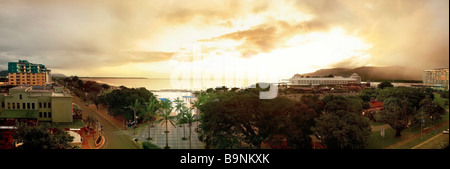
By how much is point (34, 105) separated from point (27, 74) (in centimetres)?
79

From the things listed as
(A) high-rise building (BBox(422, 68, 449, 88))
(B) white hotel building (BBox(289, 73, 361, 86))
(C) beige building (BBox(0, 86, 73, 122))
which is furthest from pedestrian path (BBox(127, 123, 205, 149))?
(A) high-rise building (BBox(422, 68, 449, 88))

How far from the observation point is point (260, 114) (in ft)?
17.6

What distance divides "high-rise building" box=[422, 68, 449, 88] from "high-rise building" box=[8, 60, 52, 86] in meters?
10.0

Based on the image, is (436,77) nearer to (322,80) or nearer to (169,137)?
(322,80)

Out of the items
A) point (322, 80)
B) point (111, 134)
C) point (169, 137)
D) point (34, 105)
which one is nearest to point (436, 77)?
point (322, 80)

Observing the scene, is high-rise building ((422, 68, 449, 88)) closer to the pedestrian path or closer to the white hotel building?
the white hotel building

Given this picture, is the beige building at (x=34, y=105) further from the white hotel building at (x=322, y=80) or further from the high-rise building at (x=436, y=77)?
the high-rise building at (x=436, y=77)

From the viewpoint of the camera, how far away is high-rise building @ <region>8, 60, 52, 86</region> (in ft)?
14.2

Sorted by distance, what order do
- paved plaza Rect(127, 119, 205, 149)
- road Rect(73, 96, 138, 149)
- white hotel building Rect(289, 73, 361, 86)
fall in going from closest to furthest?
road Rect(73, 96, 138, 149), paved plaza Rect(127, 119, 205, 149), white hotel building Rect(289, 73, 361, 86)

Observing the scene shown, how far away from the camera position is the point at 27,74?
4.46 meters
